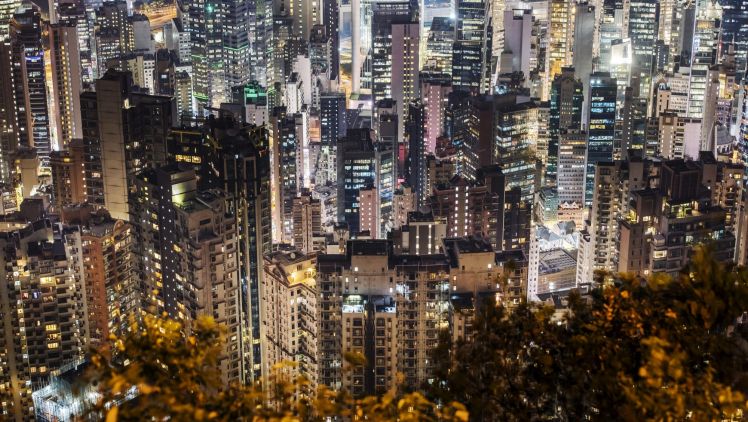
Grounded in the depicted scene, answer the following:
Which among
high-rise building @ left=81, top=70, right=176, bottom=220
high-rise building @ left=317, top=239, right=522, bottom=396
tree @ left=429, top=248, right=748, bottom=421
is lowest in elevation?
high-rise building @ left=317, top=239, right=522, bottom=396

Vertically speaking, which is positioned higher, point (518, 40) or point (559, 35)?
point (559, 35)

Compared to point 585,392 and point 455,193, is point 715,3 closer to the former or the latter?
point 455,193

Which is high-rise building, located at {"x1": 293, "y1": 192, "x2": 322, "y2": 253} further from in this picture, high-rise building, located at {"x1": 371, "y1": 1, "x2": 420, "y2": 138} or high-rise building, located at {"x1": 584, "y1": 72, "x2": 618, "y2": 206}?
high-rise building, located at {"x1": 371, "y1": 1, "x2": 420, "y2": 138}

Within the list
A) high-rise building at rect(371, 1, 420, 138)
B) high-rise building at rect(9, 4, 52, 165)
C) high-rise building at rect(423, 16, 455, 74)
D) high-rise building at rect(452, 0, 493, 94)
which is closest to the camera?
high-rise building at rect(9, 4, 52, 165)

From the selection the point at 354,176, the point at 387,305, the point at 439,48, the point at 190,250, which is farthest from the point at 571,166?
the point at 190,250

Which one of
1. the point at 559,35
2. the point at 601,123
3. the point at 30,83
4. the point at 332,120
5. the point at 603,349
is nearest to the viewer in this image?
the point at 603,349

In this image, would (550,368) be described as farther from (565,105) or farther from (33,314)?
(565,105)

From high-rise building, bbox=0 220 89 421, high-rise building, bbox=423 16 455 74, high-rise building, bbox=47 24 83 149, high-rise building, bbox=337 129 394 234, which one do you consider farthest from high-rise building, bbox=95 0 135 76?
high-rise building, bbox=0 220 89 421
